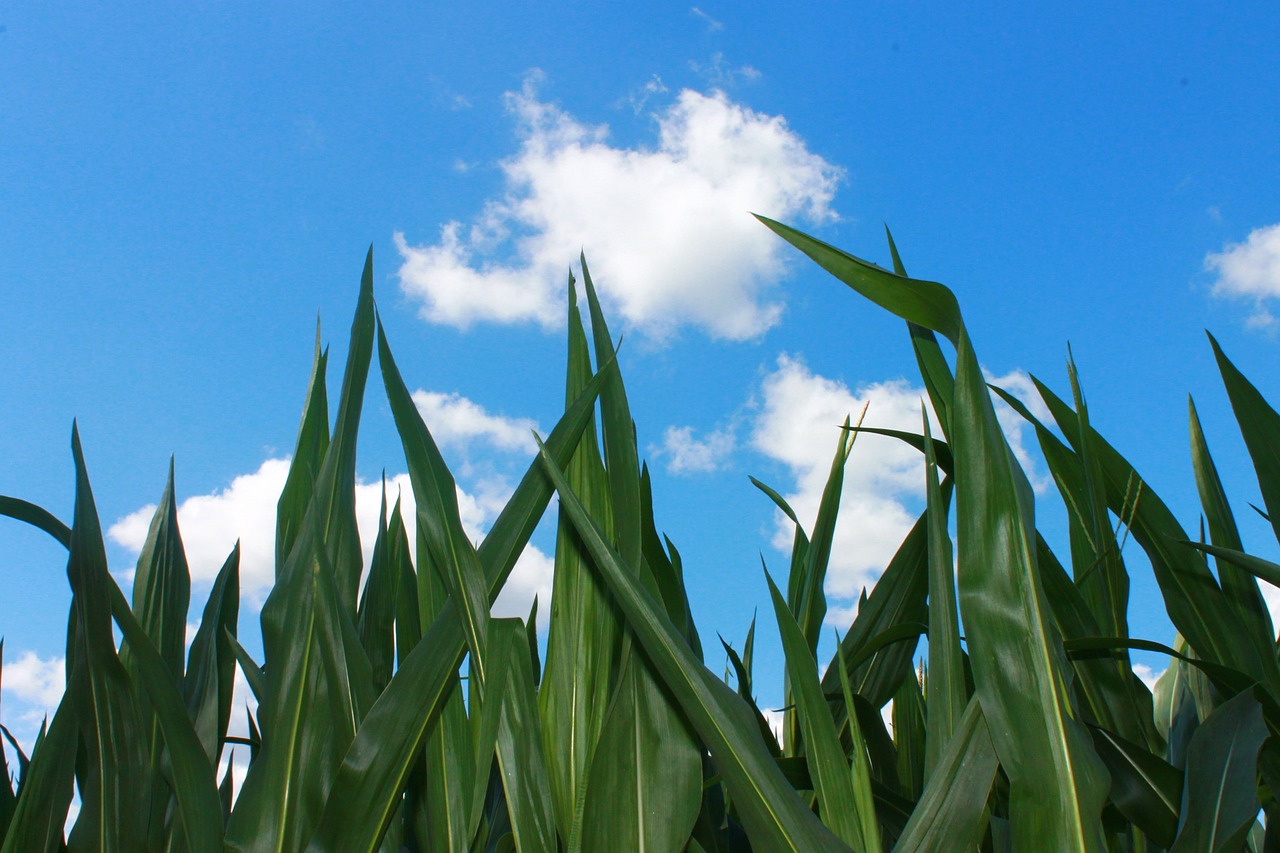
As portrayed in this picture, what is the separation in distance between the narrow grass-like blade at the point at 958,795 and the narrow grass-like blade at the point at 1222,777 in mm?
121

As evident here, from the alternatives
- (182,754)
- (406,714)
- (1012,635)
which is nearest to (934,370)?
(1012,635)

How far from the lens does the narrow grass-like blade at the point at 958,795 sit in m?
0.44

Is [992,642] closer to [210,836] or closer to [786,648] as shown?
[786,648]

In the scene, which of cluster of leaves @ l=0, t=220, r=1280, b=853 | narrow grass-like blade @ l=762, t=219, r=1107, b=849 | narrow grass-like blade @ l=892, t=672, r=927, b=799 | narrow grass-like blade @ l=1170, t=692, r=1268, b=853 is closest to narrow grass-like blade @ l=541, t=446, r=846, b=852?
cluster of leaves @ l=0, t=220, r=1280, b=853

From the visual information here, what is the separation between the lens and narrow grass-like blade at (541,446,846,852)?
0.45 m

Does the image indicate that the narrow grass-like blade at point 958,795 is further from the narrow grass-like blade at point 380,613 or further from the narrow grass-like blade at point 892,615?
the narrow grass-like blade at point 380,613

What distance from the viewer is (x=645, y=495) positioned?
26.7 inches

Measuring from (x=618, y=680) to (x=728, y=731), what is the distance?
0.11 meters

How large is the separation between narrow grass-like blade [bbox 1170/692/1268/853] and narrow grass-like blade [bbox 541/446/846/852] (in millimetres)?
210

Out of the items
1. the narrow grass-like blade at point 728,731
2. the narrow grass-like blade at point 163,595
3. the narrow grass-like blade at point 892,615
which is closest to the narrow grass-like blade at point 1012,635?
the narrow grass-like blade at point 728,731

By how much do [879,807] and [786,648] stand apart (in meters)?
0.16

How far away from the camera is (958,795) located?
0.45 metres

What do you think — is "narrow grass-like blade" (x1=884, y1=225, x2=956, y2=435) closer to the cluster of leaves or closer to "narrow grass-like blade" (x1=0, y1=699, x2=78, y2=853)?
the cluster of leaves

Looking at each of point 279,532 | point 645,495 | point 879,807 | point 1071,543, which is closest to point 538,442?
point 645,495
